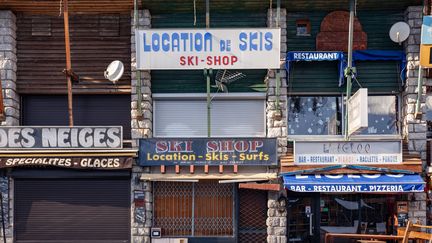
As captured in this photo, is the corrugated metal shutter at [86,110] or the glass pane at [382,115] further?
the corrugated metal shutter at [86,110]

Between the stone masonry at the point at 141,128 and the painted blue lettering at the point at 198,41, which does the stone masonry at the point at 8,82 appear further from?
the painted blue lettering at the point at 198,41

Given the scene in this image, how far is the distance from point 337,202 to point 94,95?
7.53m

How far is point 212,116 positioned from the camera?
1411 centimetres

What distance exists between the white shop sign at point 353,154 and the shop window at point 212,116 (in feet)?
5.17

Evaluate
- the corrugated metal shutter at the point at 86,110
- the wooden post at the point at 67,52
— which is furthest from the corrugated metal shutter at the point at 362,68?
the wooden post at the point at 67,52

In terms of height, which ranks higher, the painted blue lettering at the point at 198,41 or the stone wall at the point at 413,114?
the painted blue lettering at the point at 198,41

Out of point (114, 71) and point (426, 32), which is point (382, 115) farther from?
point (114, 71)

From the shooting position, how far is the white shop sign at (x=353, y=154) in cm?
1322

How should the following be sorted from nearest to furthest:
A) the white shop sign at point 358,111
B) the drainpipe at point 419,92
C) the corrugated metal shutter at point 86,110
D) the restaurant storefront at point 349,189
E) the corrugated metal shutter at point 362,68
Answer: the white shop sign at point 358,111 → the restaurant storefront at point 349,189 → the drainpipe at point 419,92 → the corrugated metal shutter at point 362,68 → the corrugated metal shutter at point 86,110

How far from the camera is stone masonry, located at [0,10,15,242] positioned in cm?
1346

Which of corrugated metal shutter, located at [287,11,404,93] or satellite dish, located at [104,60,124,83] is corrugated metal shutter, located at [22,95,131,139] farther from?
corrugated metal shutter, located at [287,11,404,93]

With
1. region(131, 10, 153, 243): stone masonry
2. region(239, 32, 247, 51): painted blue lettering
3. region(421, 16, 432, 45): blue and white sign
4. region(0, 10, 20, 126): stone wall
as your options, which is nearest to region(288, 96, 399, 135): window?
region(421, 16, 432, 45): blue and white sign

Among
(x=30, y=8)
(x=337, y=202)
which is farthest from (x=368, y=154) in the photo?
(x=30, y=8)

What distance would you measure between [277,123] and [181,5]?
166 inches
